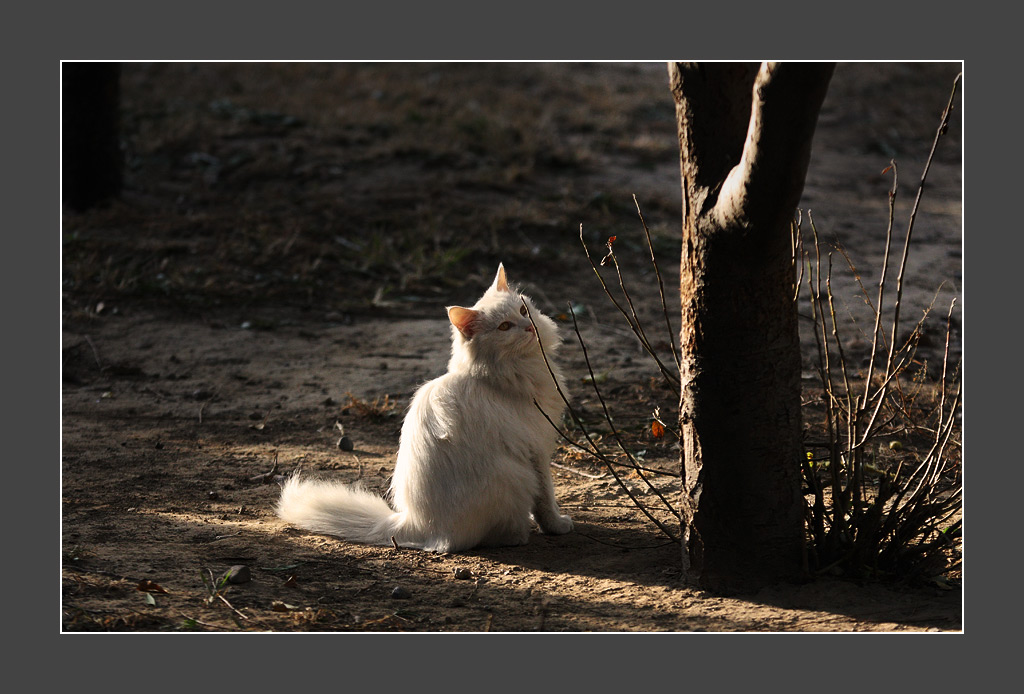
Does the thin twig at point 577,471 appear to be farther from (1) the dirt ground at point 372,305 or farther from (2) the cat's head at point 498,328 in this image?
(2) the cat's head at point 498,328

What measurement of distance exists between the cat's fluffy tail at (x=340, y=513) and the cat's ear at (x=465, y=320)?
92 centimetres

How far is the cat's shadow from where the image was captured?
13.3ft

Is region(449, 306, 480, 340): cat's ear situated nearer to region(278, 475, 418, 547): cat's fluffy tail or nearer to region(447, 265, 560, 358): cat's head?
region(447, 265, 560, 358): cat's head

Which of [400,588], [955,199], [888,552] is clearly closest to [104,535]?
[400,588]

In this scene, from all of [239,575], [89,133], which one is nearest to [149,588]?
[239,575]

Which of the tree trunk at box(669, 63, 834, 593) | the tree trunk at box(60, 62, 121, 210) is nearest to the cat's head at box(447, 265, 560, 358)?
the tree trunk at box(669, 63, 834, 593)

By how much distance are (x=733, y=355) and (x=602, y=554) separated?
126 cm

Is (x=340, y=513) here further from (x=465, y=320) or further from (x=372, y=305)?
(x=372, y=305)

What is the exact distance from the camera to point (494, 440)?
13.8 ft

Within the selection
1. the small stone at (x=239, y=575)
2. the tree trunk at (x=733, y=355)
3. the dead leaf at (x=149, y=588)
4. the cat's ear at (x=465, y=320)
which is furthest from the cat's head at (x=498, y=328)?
the dead leaf at (x=149, y=588)

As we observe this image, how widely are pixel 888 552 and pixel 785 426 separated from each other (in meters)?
0.78

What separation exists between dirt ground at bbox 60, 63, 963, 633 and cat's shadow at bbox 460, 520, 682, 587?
0.02 metres

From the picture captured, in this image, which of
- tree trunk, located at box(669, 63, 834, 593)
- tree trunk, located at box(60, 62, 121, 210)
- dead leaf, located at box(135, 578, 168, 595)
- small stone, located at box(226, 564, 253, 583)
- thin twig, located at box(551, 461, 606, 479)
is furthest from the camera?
tree trunk, located at box(60, 62, 121, 210)

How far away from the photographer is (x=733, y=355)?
11.6 feet
